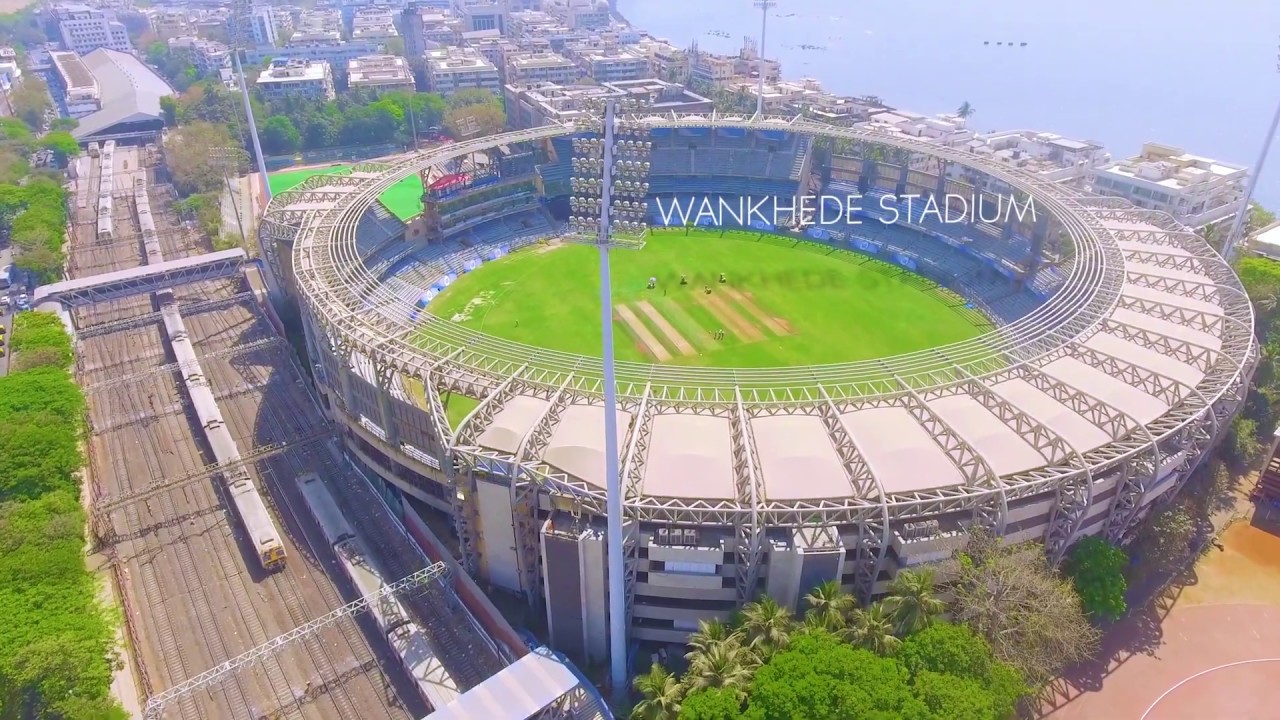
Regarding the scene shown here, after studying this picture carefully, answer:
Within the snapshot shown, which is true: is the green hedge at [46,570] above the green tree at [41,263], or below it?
below

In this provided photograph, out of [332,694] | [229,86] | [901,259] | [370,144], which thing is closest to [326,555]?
[332,694]

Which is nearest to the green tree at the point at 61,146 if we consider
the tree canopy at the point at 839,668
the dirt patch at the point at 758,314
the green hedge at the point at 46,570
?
the green hedge at the point at 46,570

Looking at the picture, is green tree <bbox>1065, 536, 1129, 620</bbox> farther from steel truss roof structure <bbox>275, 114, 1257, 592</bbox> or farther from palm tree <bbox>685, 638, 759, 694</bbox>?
palm tree <bbox>685, 638, 759, 694</bbox>

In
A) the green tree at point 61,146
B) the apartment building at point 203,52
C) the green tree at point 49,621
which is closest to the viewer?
the green tree at point 49,621

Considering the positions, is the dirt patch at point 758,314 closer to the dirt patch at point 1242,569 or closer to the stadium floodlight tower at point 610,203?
the dirt patch at point 1242,569

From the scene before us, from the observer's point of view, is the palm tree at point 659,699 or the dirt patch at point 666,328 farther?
the dirt patch at point 666,328

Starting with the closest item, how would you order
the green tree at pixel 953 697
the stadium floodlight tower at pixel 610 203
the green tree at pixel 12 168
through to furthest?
1. the stadium floodlight tower at pixel 610 203
2. the green tree at pixel 953 697
3. the green tree at pixel 12 168

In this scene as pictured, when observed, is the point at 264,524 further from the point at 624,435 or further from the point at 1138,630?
the point at 1138,630
